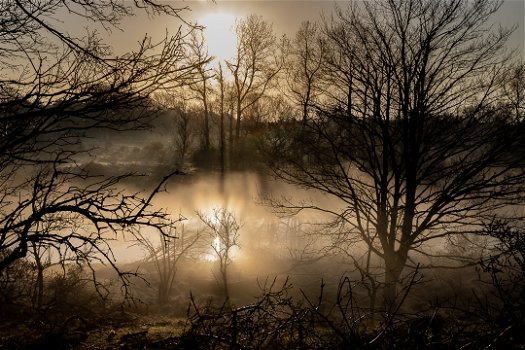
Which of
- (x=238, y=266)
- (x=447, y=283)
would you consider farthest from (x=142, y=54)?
(x=238, y=266)

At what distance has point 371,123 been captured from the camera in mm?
8359

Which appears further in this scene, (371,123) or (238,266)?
(238,266)

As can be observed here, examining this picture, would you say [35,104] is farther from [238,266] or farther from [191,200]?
[191,200]

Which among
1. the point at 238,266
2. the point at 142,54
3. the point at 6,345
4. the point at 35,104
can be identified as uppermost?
the point at 142,54

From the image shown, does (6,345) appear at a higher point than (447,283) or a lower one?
higher

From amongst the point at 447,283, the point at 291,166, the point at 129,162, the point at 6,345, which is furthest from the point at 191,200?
the point at 6,345

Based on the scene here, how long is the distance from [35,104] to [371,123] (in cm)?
660

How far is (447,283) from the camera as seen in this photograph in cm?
1919

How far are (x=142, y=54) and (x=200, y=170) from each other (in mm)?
29779

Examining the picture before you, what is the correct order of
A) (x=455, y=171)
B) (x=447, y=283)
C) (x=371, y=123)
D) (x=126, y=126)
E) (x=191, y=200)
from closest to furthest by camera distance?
(x=126, y=126), (x=455, y=171), (x=371, y=123), (x=447, y=283), (x=191, y=200)

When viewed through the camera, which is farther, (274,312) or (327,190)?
(327,190)

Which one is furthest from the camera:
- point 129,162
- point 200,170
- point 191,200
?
point 129,162

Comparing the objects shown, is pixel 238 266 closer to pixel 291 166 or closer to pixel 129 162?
pixel 291 166

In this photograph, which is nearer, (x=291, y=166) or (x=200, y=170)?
(x=291, y=166)
